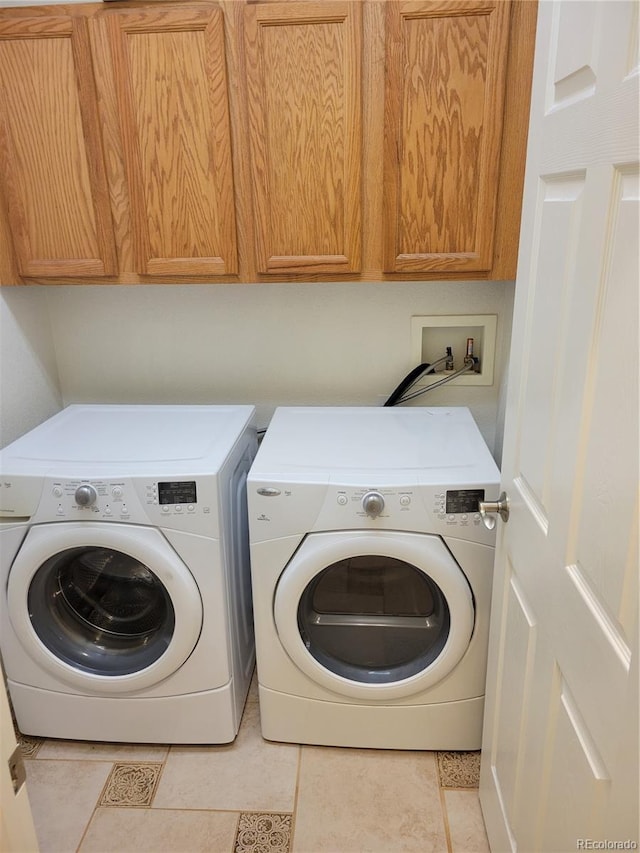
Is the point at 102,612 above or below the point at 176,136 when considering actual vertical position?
below

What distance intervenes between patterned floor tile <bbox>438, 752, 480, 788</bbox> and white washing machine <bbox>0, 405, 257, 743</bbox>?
2.02 ft

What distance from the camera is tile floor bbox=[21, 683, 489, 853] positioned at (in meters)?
1.59

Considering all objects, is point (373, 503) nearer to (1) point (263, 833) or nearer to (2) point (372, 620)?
(2) point (372, 620)

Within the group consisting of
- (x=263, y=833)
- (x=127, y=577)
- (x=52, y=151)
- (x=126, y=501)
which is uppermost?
(x=52, y=151)

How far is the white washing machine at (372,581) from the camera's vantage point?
1.56 metres

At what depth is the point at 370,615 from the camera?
176 centimetres

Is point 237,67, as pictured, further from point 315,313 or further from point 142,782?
point 142,782

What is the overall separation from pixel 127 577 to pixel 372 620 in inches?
27.6

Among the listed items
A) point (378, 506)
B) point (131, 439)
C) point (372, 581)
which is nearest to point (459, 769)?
point (372, 581)

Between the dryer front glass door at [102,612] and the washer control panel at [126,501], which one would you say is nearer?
the washer control panel at [126,501]

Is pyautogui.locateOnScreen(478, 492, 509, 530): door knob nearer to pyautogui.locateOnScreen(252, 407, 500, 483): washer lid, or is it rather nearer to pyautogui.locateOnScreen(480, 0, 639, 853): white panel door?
pyautogui.locateOnScreen(480, 0, 639, 853): white panel door

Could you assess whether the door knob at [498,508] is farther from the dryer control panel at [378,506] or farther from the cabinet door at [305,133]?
the cabinet door at [305,133]

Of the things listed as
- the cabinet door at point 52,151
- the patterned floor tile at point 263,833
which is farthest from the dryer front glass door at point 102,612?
the cabinet door at point 52,151

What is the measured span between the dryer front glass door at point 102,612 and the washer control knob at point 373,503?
2.02 ft
